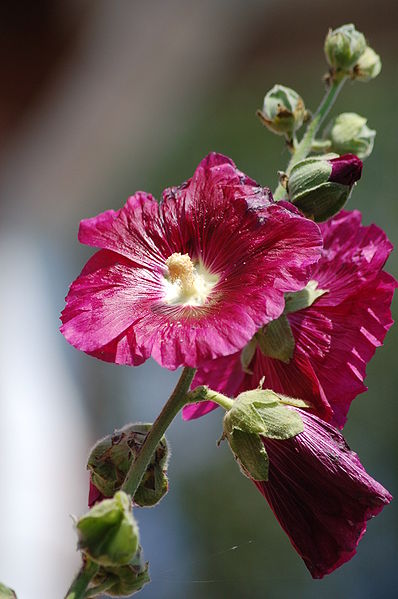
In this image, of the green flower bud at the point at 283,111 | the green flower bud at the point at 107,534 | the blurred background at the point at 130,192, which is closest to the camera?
the green flower bud at the point at 107,534

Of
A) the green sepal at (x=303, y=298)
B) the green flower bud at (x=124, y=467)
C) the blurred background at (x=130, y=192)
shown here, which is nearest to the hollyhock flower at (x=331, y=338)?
the green sepal at (x=303, y=298)

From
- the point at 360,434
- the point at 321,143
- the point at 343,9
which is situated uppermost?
the point at 343,9

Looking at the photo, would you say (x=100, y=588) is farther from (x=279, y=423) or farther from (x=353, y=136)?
(x=353, y=136)

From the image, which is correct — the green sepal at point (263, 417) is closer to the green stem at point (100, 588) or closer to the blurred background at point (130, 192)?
the green stem at point (100, 588)

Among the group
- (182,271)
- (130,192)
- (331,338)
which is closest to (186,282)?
(182,271)

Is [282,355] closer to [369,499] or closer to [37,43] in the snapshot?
[369,499]

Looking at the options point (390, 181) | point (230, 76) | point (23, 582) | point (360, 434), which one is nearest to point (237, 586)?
point (360, 434)

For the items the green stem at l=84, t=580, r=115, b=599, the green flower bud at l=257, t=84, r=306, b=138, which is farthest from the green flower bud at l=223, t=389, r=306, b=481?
the green flower bud at l=257, t=84, r=306, b=138
